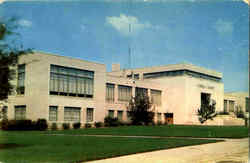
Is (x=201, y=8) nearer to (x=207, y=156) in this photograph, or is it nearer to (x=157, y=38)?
(x=207, y=156)

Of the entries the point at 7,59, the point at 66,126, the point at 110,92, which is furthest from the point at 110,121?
the point at 7,59

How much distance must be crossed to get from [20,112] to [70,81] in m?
6.07

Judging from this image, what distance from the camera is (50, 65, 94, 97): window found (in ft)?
121

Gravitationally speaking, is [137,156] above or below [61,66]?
below

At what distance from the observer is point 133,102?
45.2 metres

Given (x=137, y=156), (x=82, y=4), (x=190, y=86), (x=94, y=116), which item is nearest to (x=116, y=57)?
(x=82, y=4)

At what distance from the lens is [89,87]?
41.8 m

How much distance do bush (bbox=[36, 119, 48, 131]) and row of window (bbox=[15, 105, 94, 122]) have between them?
115 cm

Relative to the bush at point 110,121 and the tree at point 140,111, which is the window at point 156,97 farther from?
the bush at point 110,121

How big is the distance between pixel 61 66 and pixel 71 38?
14.3 metres

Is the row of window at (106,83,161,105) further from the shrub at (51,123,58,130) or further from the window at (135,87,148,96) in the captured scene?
the shrub at (51,123,58,130)

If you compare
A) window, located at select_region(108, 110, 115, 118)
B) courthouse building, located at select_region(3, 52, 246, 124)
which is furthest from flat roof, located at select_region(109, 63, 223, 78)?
window, located at select_region(108, 110, 115, 118)

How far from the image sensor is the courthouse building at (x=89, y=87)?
35844mm

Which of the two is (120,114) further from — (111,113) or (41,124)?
(41,124)
